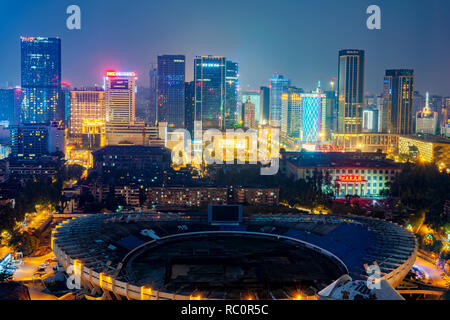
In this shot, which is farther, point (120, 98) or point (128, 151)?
point (120, 98)

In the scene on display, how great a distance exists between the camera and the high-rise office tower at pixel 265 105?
44.0 metres

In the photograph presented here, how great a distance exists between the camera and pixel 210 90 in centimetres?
3372

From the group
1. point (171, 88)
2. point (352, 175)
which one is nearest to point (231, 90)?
point (171, 88)

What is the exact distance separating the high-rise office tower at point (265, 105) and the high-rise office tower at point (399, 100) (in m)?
12.0

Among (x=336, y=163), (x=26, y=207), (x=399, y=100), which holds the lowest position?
(x=26, y=207)

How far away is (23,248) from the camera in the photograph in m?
9.88

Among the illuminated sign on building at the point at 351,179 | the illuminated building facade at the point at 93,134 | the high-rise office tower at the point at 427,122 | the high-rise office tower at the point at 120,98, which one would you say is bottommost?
the illuminated sign on building at the point at 351,179

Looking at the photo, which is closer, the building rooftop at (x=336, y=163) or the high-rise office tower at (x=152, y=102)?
the building rooftop at (x=336, y=163)

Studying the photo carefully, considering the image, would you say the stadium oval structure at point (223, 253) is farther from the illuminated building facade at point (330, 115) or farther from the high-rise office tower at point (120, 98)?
the illuminated building facade at point (330, 115)

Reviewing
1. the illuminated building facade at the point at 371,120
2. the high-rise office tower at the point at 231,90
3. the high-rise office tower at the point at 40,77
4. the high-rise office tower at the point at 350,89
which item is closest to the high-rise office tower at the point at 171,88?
the high-rise office tower at the point at 231,90

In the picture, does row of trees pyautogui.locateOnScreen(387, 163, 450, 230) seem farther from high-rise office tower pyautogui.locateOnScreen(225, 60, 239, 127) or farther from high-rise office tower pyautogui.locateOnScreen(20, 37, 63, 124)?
high-rise office tower pyautogui.locateOnScreen(20, 37, 63, 124)

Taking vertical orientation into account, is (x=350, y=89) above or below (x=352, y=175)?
above

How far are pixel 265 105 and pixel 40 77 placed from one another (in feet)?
63.9

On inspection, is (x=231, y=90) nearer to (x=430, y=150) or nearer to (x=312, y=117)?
(x=312, y=117)
